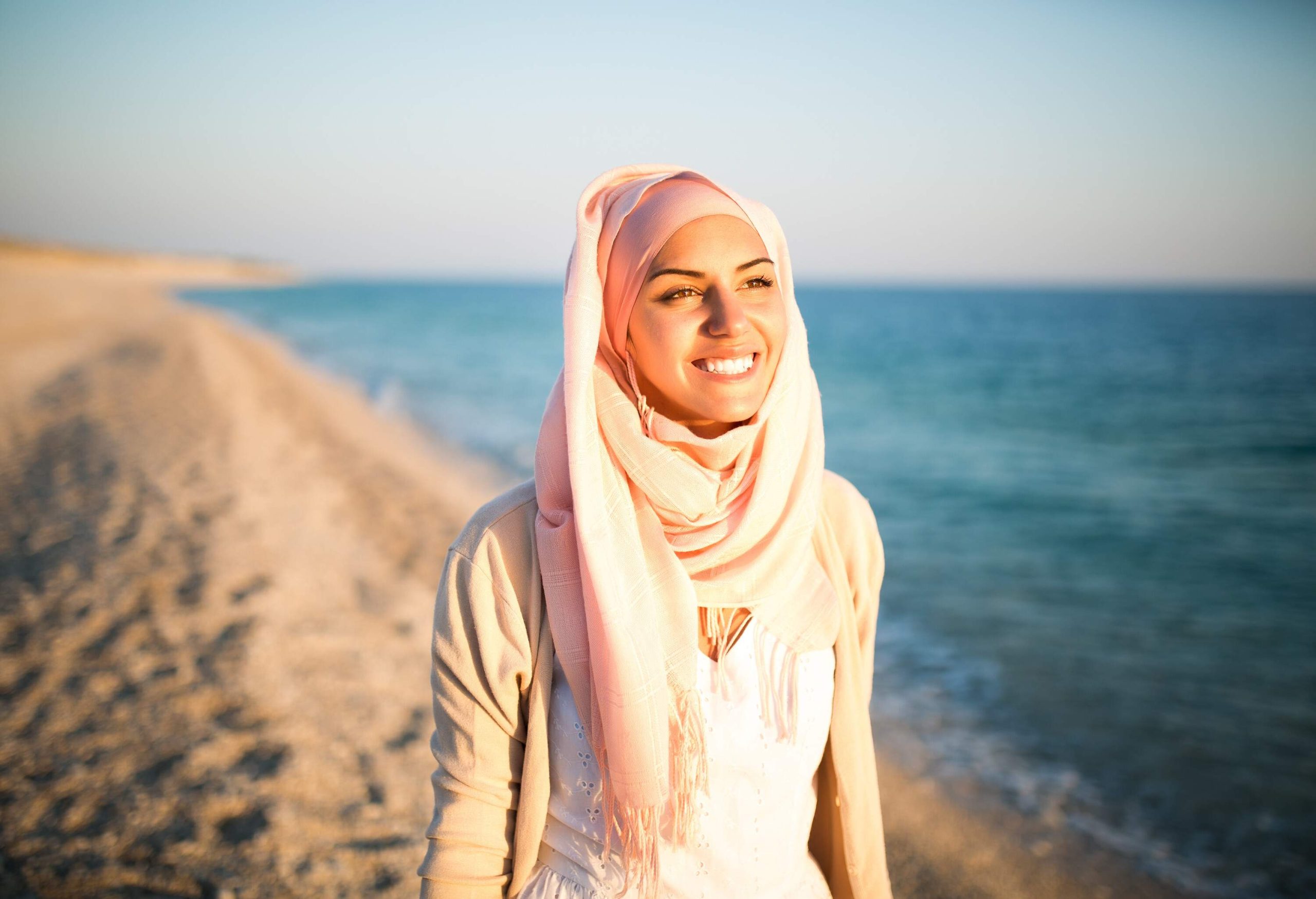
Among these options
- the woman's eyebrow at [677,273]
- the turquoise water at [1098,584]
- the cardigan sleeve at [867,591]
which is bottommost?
the turquoise water at [1098,584]

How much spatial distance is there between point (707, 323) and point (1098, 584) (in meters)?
7.14

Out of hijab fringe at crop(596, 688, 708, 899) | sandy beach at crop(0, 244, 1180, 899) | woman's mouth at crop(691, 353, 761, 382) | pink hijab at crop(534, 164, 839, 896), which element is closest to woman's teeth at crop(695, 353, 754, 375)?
woman's mouth at crop(691, 353, 761, 382)

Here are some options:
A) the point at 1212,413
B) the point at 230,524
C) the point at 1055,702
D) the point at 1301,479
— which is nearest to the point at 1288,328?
the point at 1212,413

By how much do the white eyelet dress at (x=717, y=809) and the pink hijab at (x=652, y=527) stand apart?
4 centimetres

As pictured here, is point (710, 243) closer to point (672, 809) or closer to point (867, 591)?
point (867, 591)

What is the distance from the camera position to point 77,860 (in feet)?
9.63

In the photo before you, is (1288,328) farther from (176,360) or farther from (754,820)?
(754,820)

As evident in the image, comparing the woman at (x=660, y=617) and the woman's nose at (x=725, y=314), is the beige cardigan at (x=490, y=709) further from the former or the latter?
the woman's nose at (x=725, y=314)

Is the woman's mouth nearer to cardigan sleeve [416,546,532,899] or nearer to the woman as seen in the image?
the woman

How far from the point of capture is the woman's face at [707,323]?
1619mm

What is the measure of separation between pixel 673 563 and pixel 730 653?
0.22m

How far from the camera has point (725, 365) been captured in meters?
1.63

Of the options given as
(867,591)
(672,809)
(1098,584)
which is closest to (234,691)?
(672,809)

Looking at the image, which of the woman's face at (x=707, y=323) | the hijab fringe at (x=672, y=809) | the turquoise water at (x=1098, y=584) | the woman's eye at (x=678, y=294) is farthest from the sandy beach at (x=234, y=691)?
the woman's eye at (x=678, y=294)
